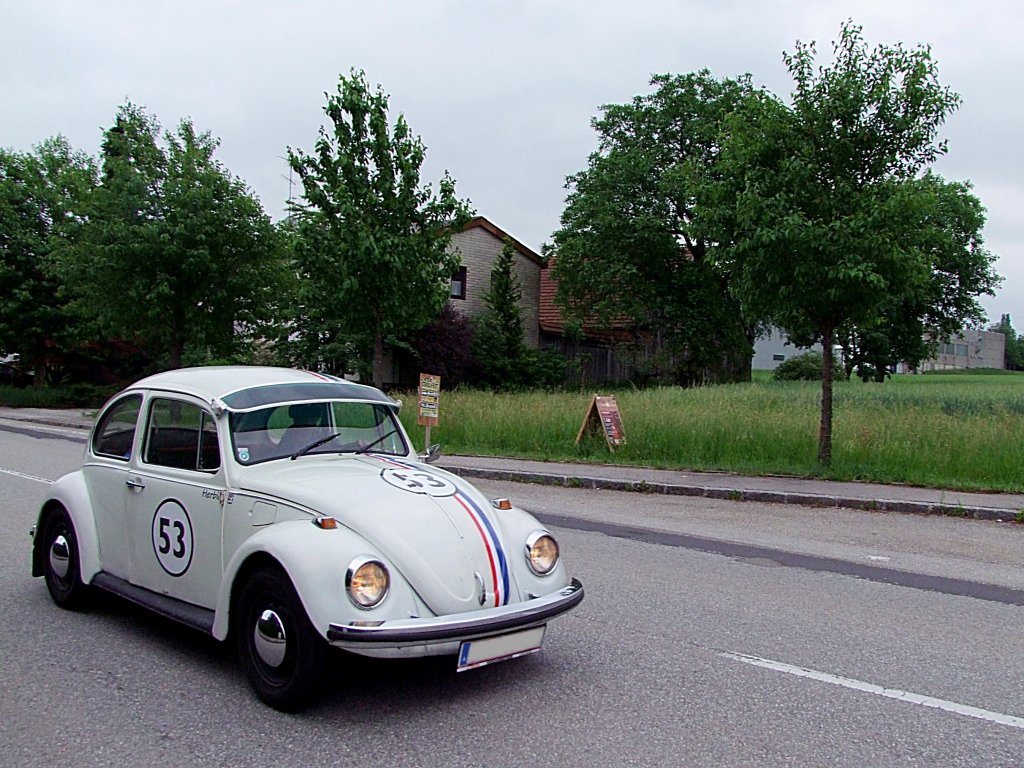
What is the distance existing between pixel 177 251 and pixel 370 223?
27.7ft

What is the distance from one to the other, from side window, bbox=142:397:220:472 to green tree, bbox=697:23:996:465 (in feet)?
31.2

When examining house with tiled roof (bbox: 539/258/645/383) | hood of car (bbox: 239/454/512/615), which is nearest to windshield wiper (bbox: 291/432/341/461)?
hood of car (bbox: 239/454/512/615)

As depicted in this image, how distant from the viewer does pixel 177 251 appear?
76.7ft

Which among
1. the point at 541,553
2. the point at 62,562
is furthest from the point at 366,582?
the point at 62,562

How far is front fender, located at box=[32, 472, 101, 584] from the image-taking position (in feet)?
19.8

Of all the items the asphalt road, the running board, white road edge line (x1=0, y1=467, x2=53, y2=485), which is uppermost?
the running board

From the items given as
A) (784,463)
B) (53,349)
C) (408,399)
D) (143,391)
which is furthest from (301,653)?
(53,349)

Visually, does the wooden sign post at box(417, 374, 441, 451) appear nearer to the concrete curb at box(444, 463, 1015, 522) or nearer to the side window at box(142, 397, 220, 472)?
the concrete curb at box(444, 463, 1015, 522)

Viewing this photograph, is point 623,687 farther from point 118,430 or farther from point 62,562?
point 62,562

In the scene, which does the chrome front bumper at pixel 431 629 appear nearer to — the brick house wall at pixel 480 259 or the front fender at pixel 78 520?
the front fender at pixel 78 520

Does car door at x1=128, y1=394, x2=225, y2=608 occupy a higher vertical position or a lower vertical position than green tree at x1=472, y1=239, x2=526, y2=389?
lower

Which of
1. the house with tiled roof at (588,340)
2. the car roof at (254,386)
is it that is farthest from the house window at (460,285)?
the car roof at (254,386)

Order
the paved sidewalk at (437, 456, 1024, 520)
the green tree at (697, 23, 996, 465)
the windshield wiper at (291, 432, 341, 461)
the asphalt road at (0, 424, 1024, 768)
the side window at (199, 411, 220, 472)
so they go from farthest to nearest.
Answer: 1. the green tree at (697, 23, 996, 465)
2. the paved sidewalk at (437, 456, 1024, 520)
3. the windshield wiper at (291, 432, 341, 461)
4. the side window at (199, 411, 220, 472)
5. the asphalt road at (0, 424, 1024, 768)

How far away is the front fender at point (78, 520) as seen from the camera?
6.04 metres
